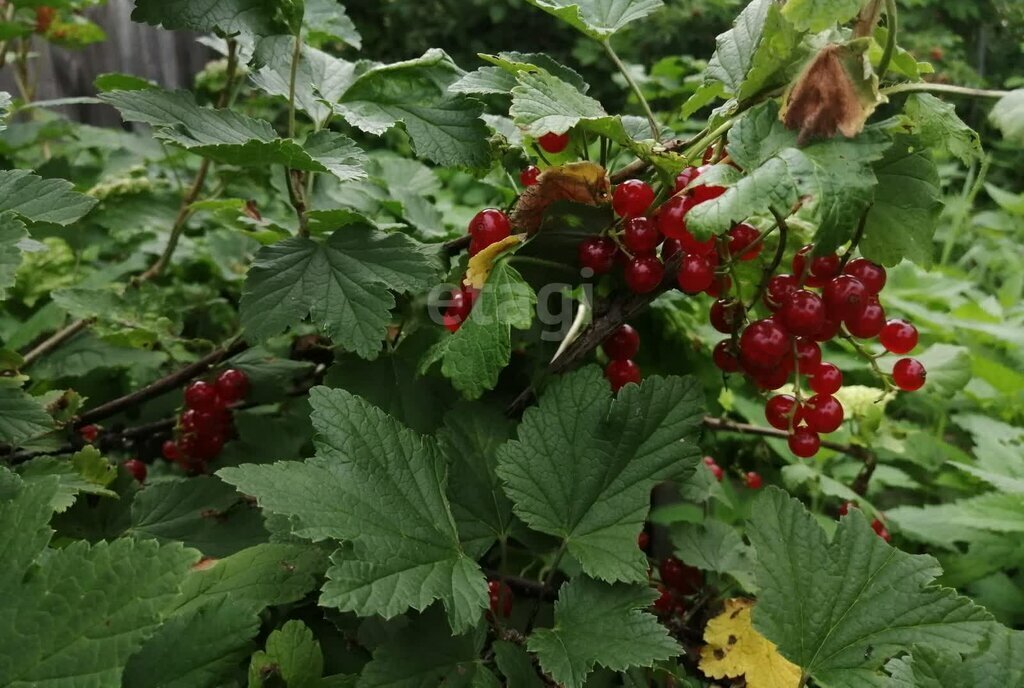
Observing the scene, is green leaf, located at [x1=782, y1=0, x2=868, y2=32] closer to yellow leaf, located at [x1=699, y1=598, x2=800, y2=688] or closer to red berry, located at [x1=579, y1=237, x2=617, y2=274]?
red berry, located at [x1=579, y1=237, x2=617, y2=274]

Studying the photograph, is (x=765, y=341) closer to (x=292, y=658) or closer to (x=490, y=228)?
(x=490, y=228)

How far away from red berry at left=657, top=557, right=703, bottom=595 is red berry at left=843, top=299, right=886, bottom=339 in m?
0.40

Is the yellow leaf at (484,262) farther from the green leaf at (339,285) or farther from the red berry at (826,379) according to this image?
the red berry at (826,379)

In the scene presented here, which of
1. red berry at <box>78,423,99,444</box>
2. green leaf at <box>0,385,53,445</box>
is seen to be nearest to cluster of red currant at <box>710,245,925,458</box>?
green leaf at <box>0,385,53,445</box>

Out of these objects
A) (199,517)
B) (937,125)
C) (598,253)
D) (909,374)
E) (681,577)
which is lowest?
(681,577)

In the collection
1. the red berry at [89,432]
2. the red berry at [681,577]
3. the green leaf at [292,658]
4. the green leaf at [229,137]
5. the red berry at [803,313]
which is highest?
the green leaf at [229,137]

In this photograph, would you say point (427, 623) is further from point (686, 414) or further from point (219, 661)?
point (686, 414)

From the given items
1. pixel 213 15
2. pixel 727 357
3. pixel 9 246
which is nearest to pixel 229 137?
pixel 213 15

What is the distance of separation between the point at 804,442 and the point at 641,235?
27 cm

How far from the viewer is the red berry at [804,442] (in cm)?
73

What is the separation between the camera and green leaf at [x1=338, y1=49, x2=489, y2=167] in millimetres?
764

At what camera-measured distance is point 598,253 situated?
0.69m

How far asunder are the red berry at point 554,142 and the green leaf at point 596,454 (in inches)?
8.8

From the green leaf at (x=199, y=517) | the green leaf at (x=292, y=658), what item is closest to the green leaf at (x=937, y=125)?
the green leaf at (x=292, y=658)
